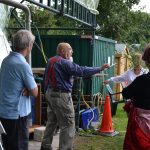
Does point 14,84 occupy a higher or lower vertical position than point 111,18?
lower

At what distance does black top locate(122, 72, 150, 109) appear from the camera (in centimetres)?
511

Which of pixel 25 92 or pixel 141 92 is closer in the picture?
pixel 25 92

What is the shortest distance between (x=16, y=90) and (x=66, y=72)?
Answer: 2.22m

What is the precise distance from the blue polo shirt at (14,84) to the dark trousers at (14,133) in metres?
0.06

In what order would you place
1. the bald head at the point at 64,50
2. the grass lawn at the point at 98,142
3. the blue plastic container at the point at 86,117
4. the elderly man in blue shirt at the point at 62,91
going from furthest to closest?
the blue plastic container at the point at 86,117 < the grass lawn at the point at 98,142 < the bald head at the point at 64,50 < the elderly man in blue shirt at the point at 62,91

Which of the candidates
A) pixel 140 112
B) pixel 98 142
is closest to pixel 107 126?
pixel 98 142

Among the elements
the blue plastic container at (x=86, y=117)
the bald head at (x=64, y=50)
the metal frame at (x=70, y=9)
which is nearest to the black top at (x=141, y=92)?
the metal frame at (x=70, y=9)

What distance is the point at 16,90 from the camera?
4.88m

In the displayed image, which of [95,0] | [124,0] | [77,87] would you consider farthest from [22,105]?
[124,0]

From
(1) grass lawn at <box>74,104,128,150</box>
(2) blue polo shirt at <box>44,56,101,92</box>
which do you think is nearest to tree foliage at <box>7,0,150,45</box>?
(1) grass lawn at <box>74,104,128,150</box>

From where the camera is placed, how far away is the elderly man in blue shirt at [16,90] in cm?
486

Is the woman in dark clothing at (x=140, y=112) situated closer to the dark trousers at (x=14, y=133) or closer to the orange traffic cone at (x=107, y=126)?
the dark trousers at (x=14, y=133)

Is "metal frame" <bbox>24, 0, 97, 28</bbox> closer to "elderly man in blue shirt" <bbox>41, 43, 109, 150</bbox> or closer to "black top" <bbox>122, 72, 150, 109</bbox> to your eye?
"elderly man in blue shirt" <bbox>41, 43, 109, 150</bbox>

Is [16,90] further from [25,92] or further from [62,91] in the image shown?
[62,91]
